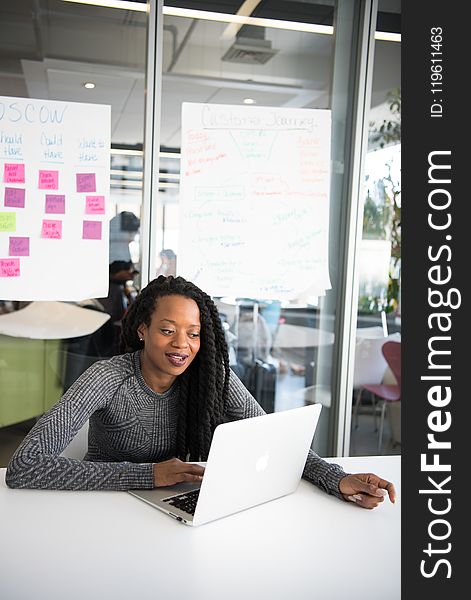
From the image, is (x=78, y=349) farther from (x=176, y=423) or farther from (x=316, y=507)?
(x=316, y=507)

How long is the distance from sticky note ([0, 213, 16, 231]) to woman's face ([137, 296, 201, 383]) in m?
1.18

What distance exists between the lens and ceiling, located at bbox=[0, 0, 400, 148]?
2.97 m

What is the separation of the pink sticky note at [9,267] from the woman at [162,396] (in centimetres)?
100

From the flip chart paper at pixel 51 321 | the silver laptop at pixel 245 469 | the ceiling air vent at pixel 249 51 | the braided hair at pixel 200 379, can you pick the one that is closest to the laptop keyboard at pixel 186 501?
the silver laptop at pixel 245 469

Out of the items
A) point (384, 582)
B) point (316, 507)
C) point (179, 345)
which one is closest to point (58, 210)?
point (179, 345)

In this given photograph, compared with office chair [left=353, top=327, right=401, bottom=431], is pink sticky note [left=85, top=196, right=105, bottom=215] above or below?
above

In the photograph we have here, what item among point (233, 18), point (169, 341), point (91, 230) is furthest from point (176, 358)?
point (233, 18)

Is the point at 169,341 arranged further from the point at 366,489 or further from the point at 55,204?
the point at 55,204

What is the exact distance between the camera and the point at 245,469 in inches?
64.1

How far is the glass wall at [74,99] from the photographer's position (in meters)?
2.97

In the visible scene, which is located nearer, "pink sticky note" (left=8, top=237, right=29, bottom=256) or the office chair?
"pink sticky note" (left=8, top=237, right=29, bottom=256)

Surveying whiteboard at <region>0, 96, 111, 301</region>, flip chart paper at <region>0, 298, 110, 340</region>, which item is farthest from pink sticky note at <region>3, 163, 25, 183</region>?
flip chart paper at <region>0, 298, 110, 340</region>

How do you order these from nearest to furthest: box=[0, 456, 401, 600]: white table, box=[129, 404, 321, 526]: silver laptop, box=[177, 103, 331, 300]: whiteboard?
box=[0, 456, 401, 600]: white table, box=[129, 404, 321, 526]: silver laptop, box=[177, 103, 331, 300]: whiteboard

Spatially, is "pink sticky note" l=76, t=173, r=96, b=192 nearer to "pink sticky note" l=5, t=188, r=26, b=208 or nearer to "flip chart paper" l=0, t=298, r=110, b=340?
"pink sticky note" l=5, t=188, r=26, b=208
